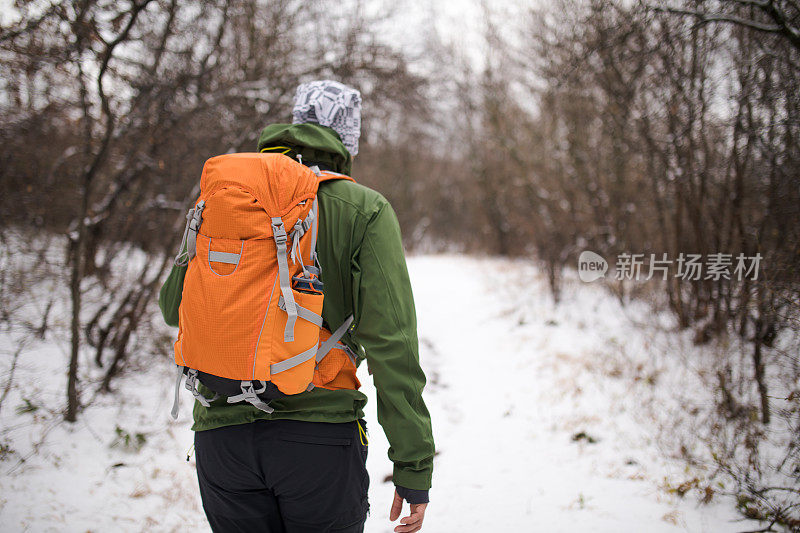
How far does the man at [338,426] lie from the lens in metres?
1.32

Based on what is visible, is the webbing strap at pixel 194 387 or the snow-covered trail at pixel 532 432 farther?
the snow-covered trail at pixel 532 432

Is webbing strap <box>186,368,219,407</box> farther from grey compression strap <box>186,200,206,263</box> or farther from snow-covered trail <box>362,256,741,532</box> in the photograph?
snow-covered trail <box>362,256,741,532</box>

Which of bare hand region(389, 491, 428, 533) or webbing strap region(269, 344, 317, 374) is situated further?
bare hand region(389, 491, 428, 533)

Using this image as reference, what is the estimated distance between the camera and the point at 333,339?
1.43 metres

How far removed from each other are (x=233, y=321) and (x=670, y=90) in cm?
601

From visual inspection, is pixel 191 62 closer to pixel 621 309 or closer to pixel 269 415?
pixel 269 415

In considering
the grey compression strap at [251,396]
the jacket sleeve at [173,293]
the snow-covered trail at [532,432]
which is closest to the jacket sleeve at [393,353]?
the grey compression strap at [251,396]

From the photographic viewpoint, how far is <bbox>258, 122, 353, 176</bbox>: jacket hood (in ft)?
4.96

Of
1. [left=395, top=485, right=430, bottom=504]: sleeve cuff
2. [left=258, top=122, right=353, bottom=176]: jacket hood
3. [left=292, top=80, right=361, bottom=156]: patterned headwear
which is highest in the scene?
[left=292, top=80, right=361, bottom=156]: patterned headwear

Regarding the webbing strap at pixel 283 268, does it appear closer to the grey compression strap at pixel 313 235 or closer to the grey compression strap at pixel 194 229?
the grey compression strap at pixel 313 235

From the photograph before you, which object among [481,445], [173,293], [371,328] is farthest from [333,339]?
[481,445]

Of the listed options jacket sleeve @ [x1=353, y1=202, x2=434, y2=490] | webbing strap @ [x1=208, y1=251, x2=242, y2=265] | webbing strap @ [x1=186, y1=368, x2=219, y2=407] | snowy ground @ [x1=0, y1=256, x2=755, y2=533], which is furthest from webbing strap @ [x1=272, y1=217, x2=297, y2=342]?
snowy ground @ [x1=0, y1=256, x2=755, y2=533]

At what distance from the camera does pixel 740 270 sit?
15.1ft

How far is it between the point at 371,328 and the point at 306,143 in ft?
2.03
